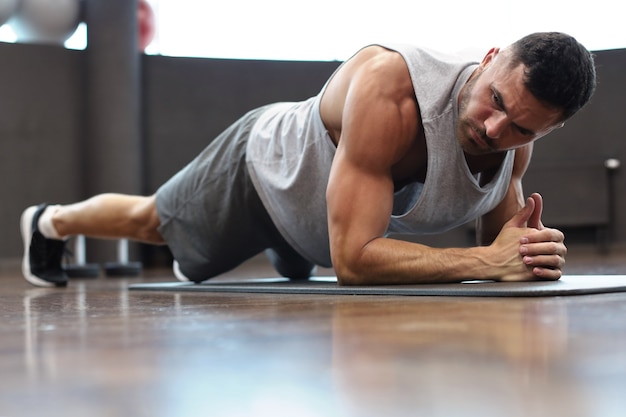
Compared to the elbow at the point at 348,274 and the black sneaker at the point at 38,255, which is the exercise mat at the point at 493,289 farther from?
the black sneaker at the point at 38,255

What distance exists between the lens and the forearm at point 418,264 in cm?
166

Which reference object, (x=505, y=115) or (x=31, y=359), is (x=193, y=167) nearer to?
(x=505, y=115)

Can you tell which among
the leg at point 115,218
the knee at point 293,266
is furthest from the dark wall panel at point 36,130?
the knee at point 293,266

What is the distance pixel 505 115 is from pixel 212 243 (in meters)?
1.03

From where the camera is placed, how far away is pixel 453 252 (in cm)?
172

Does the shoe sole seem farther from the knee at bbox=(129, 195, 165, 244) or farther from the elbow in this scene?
the elbow

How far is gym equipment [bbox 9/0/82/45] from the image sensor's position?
4.61m

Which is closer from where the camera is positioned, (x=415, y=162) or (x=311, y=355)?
(x=311, y=355)

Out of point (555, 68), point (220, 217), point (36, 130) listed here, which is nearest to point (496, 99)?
point (555, 68)

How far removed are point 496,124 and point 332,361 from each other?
0.99 m

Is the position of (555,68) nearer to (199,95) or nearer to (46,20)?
(46,20)

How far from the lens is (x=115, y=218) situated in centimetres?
247

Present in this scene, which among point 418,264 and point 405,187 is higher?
point 405,187

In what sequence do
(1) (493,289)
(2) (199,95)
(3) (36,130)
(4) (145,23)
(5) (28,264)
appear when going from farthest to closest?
(2) (199,95), (4) (145,23), (3) (36,130), (5) (28,264), (1) (493,289)
